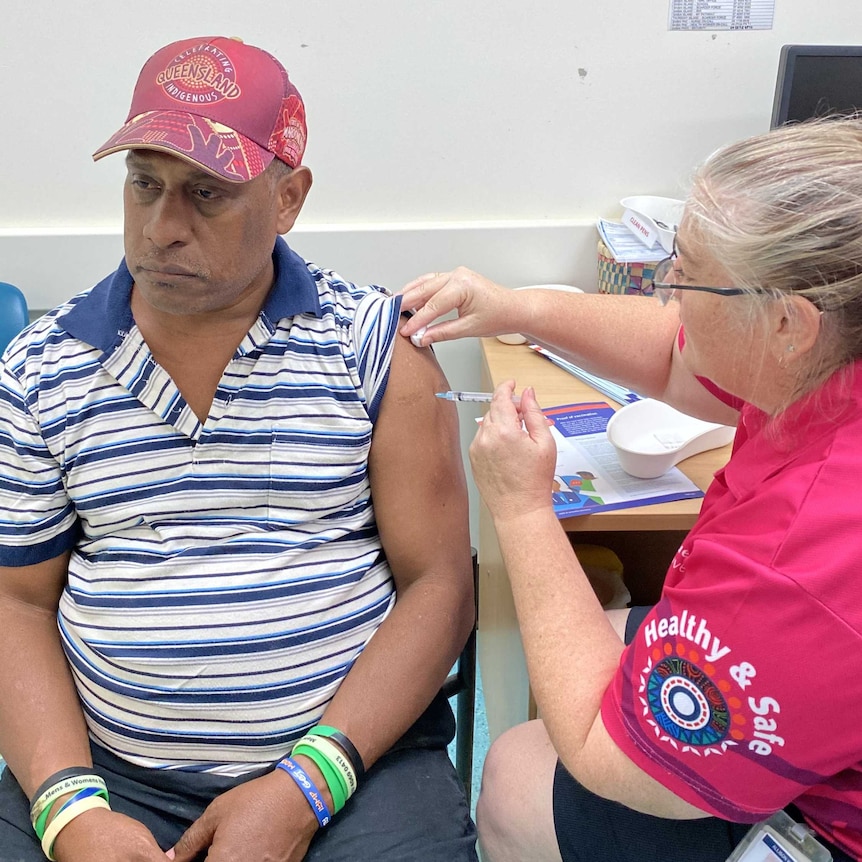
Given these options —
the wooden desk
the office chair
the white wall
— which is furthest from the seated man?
the white wall

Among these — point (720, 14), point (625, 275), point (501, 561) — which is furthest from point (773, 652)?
point (720, 14)

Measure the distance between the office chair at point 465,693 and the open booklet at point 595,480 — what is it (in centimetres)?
18

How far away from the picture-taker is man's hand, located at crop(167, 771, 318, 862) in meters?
0.95

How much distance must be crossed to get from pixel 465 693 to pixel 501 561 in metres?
0.33

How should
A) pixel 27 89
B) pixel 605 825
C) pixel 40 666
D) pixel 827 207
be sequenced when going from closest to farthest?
1. pixel 827 207
2. pixel 605 825
3. pixel 40 666
4. pixel 27 89

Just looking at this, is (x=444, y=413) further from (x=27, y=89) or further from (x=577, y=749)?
(x=27, y=89)

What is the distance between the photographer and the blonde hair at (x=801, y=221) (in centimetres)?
70

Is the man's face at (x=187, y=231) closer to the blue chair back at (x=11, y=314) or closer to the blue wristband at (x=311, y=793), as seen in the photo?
the blue wristband at (x=311, y=793)

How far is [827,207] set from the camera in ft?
2.32

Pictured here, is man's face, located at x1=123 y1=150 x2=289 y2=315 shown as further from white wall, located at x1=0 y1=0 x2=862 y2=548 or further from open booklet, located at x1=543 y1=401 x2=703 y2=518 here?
white wall, located at x1=0 y1=0 x2=862 y2=548

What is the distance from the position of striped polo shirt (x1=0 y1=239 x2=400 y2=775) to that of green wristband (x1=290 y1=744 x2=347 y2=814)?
7 centimetres

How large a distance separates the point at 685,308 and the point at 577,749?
0.47 m

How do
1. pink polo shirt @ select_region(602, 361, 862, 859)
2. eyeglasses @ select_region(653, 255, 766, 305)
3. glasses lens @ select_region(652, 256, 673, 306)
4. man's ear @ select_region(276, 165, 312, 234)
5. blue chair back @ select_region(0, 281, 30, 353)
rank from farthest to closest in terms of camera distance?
blue chair back @ select_region(0, 281, 30, 353) → man's ear @ select_region(276, 165, 312, 234) → glasses lens @ select_region(652, 256, 673, 306) → eyeglasses @ select_region(653, 255, 766, 305) → pink polo shirt @ select_region(602, 361, 862, 859)

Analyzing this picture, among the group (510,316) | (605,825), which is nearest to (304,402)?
(510,316)
